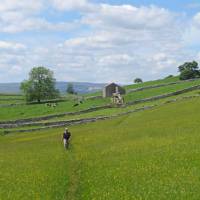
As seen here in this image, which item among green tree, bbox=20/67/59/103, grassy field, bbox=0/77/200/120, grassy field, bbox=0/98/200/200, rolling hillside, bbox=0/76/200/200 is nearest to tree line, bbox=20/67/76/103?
green tree, bbox=20/67/59/103

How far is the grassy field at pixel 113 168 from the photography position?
26.3 m

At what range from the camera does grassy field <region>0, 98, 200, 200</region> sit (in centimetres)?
2628

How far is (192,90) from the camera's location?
111m

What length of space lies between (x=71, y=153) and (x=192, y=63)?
112m

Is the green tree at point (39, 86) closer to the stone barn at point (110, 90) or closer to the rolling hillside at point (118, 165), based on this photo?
the stone barn at point (110, 90)

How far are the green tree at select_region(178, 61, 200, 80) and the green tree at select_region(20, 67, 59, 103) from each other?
133 feet

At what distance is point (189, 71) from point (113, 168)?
119m

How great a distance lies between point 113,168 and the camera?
34188mm

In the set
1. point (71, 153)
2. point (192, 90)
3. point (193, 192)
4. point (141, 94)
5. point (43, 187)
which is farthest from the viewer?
point (141, 94)

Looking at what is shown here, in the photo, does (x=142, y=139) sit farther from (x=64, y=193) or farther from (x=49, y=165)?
(x=64, y=193)

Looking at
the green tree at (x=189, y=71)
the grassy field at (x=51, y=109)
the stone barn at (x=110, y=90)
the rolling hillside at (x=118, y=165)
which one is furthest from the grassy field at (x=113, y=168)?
the green tree at (x=189, y=71)

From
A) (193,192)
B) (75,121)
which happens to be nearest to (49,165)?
(193,192)

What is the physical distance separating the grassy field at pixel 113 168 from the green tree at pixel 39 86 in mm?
96141

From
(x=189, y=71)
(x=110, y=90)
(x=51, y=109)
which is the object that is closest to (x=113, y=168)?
(x=51, y=109)
